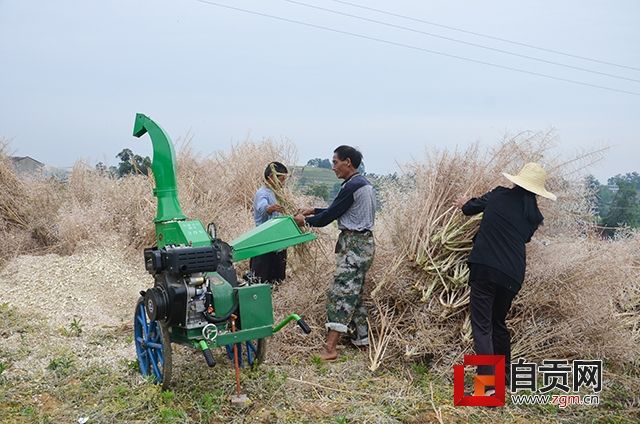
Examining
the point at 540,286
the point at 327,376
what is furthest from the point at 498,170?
the point at 327,376

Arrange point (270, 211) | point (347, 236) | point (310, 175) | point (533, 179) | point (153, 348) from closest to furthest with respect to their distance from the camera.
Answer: point (153, 348) → point (533, 179) → point (347, 236) → point (270, 211) → point (310, 175)

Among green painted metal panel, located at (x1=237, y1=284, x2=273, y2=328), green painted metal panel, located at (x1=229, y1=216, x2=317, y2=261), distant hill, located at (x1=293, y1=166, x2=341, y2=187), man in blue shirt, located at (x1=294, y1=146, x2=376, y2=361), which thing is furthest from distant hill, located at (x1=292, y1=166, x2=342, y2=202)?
green painted metal panel, located at (x1=237, y1=284, x2=273, y2=328)

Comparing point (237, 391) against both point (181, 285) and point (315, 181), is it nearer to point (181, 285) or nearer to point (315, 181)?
point (181, 285)

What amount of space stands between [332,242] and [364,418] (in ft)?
7.91

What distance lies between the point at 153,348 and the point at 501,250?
98.1 inches

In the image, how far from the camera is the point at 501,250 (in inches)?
148

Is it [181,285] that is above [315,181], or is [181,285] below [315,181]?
below

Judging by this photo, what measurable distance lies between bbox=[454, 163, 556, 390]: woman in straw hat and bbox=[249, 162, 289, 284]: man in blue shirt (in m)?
2.00

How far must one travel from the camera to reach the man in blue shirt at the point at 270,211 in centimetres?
516

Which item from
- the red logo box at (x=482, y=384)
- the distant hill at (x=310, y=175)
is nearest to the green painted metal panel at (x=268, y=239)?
the red logo box at (x=482, y=384)

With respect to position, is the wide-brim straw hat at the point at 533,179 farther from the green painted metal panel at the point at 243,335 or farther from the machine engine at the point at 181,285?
the machine engine at the point at 181,285

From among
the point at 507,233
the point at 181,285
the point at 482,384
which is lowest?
the point at 482,384

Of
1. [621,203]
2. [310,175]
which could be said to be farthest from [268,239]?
[621,203]

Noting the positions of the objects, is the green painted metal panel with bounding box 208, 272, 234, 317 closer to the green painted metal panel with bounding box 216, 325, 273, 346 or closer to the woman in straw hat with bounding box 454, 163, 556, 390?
the green painted metal panel with bounding box 216, 325, 273, 346
